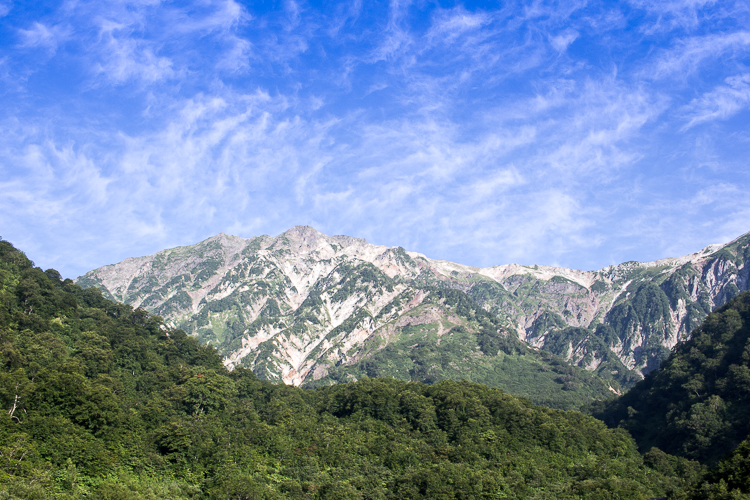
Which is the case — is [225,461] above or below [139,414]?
below

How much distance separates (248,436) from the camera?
136875 millimetres

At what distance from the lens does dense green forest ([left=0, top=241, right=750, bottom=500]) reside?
102 metres

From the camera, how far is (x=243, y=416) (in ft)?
509

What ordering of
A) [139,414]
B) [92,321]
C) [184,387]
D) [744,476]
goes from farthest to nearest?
1. [92,321]
2. [184,387]
3. [139,414]
4. [744,476]

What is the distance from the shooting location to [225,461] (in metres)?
120

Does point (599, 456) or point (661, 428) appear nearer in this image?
point (599, 456)

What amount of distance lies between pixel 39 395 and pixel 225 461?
38.6 m

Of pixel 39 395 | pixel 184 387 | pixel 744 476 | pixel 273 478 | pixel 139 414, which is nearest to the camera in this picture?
pixel 744 476

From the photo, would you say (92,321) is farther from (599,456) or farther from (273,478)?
(599,456)

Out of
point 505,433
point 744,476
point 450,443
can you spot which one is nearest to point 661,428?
point 505,433

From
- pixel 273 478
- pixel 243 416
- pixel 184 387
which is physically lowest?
pixel 273 478

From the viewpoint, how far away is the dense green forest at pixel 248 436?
334 ft

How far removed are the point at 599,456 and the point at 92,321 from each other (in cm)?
14940

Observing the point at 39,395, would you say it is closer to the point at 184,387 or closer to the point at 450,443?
the point at 184,387
